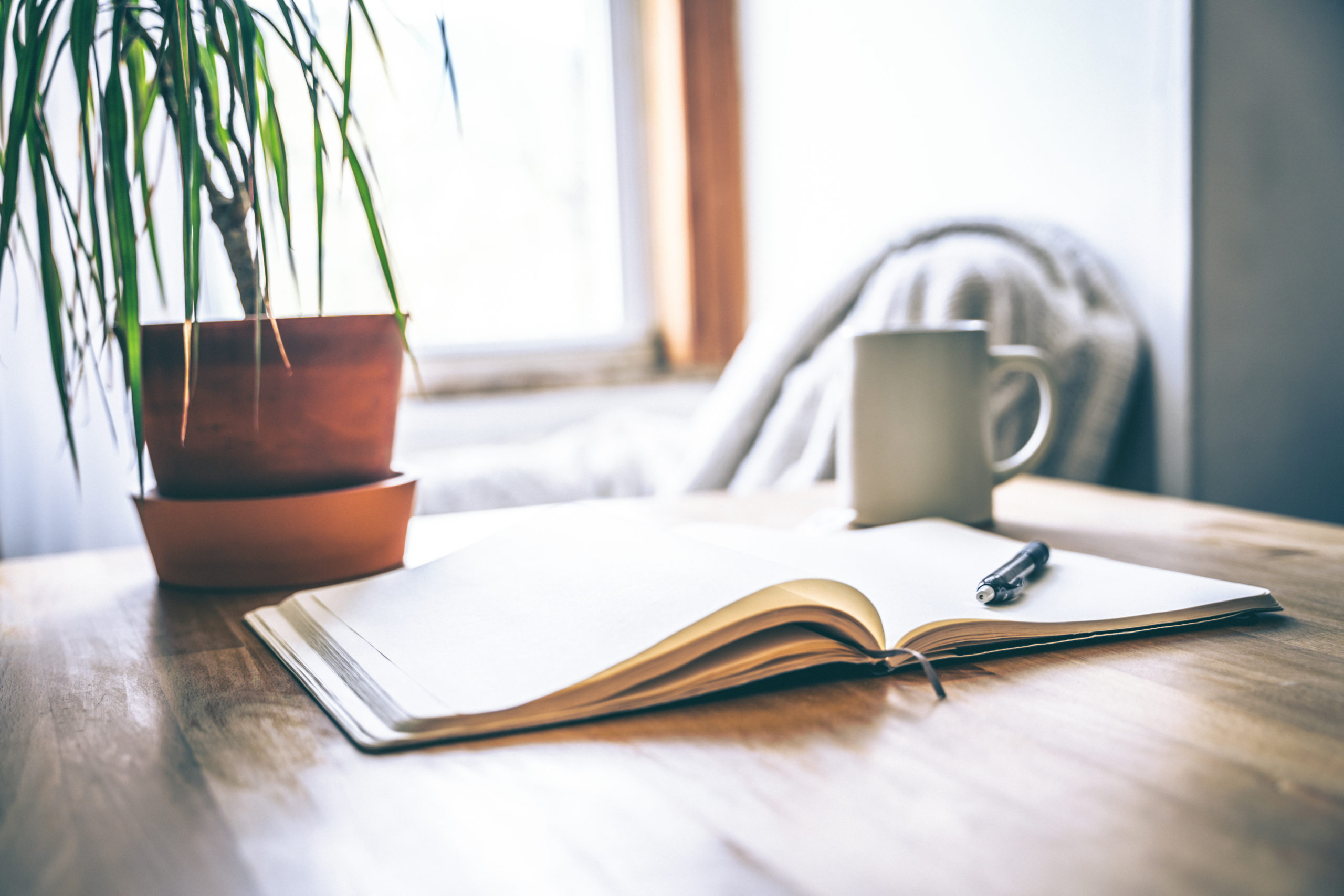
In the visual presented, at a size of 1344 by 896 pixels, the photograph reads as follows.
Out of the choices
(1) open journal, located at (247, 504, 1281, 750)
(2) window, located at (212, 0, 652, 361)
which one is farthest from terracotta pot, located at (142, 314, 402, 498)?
(2) window, located at (212, 0, 652, 361)

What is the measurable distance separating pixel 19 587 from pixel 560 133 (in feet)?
5.68

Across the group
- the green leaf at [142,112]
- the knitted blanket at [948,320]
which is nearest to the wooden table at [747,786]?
the green leaf at [142,112]

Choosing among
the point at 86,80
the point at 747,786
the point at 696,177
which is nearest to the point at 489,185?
the point at 696,177

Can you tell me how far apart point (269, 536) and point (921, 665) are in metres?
0.41

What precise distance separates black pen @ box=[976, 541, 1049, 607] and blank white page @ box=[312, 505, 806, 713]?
116mm

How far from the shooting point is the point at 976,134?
4.78ft

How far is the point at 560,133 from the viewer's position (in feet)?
7.11

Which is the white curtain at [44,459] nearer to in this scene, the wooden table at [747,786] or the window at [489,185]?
the window at [489,185]

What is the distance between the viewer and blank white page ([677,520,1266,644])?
442mm

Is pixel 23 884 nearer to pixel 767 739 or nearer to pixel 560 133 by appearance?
pixel 767 739

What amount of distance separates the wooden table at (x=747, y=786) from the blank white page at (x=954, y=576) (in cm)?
3

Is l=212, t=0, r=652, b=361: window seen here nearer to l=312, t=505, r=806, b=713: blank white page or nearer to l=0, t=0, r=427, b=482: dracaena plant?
l=0, t=0, r=427, b=482: dracaena plant

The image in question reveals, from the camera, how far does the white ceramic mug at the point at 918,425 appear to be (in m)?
0.68

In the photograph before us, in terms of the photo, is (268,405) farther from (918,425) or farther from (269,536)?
(918,425)
